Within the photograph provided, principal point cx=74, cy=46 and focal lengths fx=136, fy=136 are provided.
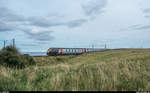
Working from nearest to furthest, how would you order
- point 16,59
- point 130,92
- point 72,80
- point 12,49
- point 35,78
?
1. point 130,92
2. point 72,80
3. point 35,78
4. point 16,59
5. point 12,49

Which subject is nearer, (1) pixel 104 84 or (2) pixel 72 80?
(1) pixel 104 84

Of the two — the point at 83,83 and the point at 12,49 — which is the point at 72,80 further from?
the point at 12,49

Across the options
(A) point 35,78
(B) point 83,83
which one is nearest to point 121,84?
(B) point 83,83

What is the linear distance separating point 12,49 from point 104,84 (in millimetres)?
15630

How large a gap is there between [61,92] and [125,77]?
3.26 metres

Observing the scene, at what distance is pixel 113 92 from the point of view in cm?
423

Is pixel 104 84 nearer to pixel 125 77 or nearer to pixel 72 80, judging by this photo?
pixel 72 80

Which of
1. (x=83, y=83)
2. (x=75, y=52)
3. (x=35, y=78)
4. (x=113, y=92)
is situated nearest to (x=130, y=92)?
(x=113, y=92)

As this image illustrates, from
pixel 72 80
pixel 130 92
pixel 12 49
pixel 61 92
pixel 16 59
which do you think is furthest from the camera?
pixel 12 49

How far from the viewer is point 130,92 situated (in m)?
4.40

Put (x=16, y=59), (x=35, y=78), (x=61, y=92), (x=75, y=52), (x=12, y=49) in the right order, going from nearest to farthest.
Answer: (x=61, y=92)
(x=35, y=78)
(x=16, y=59)
(x=12, y=49)
(x=75, y=52)

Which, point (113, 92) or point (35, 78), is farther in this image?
point (35, 78)

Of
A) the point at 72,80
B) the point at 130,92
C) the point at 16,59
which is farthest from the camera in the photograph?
the point at 16,59

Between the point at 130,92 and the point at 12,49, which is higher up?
the point at 12,49
